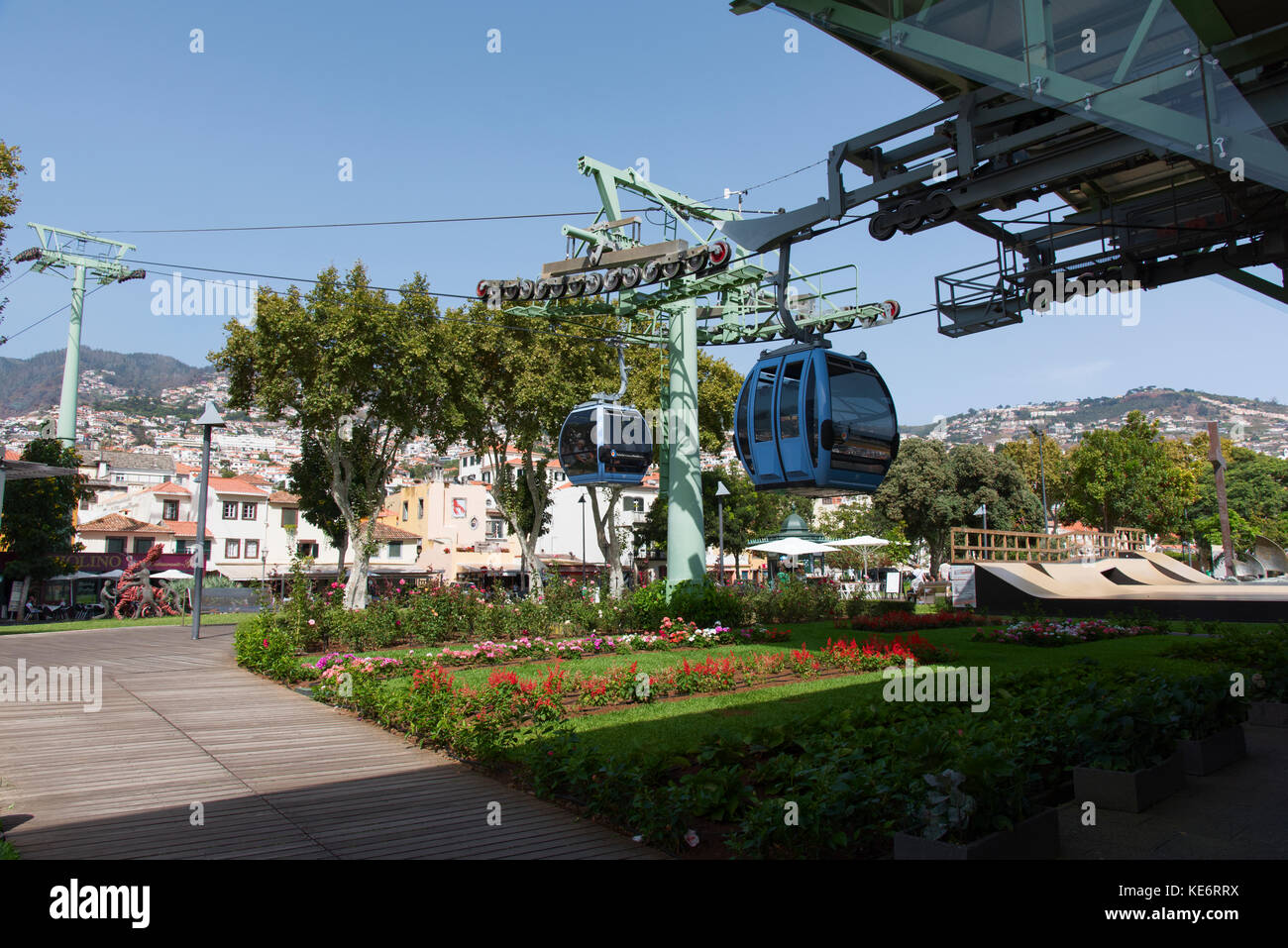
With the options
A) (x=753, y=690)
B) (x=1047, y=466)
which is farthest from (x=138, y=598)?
(x=1047, y=466)

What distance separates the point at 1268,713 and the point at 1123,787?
4.61 m

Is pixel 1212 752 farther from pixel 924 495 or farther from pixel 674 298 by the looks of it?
pixel 924 495

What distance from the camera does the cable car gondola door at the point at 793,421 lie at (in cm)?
1198

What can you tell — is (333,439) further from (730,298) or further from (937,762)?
(937,762)

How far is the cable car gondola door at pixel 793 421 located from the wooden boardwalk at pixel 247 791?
6558 mm

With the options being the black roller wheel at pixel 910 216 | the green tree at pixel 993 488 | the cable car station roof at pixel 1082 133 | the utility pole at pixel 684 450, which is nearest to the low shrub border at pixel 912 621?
the utility pole at pixel 684 450

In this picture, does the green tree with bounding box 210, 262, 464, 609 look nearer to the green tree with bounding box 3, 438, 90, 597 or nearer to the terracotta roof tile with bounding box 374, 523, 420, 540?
the green tree with bounding box 3, 438, 90, 597

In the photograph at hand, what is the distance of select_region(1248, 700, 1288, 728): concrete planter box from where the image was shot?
28.7ft

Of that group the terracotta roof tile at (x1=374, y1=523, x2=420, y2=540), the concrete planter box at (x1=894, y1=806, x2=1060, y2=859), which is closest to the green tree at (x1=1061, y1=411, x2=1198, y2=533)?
the terracotta roof tile at (x1=374, y1=523, x2=420, y2=540)

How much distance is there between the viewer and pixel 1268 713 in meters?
8.85

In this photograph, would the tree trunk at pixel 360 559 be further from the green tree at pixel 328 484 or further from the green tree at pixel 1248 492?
the green tree at pixel 1248 492

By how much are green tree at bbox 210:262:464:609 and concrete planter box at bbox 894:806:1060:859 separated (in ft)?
85.7

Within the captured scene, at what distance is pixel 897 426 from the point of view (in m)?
12.6
